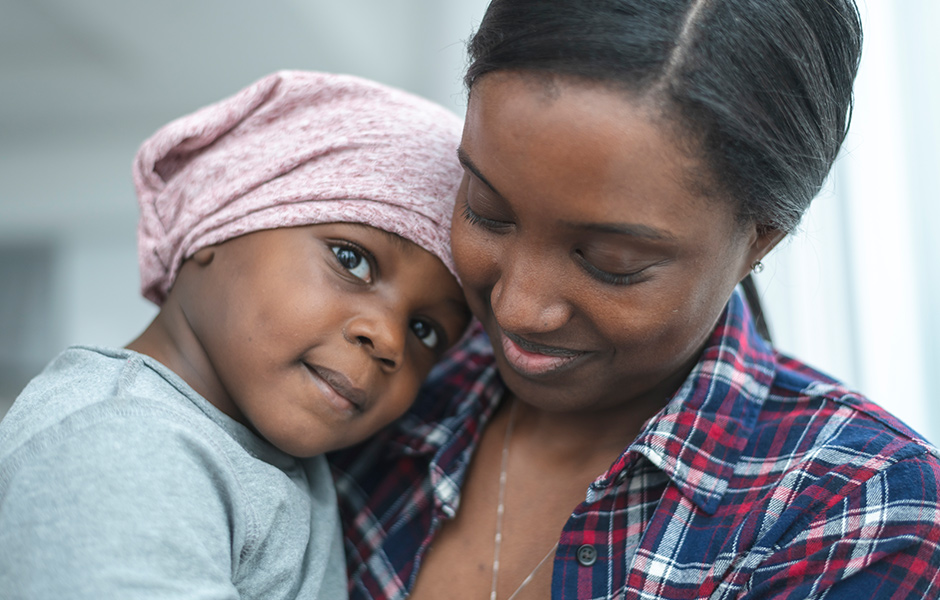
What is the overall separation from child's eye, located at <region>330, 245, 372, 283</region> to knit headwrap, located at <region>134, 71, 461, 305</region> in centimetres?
4

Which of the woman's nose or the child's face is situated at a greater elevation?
the woman's nose

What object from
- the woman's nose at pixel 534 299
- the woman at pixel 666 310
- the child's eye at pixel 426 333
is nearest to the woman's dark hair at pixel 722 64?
the woman at pixel 666 310

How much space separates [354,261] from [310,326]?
0.41 ft

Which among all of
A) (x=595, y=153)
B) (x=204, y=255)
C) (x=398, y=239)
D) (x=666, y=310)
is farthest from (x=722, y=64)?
(x=204, y=255)

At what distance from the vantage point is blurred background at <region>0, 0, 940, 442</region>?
1665 millimetres

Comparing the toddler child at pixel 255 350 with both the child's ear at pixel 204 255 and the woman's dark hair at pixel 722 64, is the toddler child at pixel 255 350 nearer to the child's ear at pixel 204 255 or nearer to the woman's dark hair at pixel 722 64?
the child's ear at pixel 204 255

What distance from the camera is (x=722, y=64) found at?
2.93ft

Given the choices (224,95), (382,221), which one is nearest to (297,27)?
(224,95)

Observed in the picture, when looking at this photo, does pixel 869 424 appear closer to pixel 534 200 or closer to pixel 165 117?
pixel 534 200

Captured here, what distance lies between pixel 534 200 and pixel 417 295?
341mm

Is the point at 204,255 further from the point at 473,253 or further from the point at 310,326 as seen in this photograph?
the point at 473,253

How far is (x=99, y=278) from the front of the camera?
13.3 feet

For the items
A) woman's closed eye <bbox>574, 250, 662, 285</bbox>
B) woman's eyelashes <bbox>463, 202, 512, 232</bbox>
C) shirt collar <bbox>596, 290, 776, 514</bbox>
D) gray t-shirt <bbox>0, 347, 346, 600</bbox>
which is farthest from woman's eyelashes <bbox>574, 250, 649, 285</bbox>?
gray t-shirt <bbox>0, 347, 346, 600</bbox>

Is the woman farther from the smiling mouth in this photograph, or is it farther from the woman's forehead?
the smiling mouth
